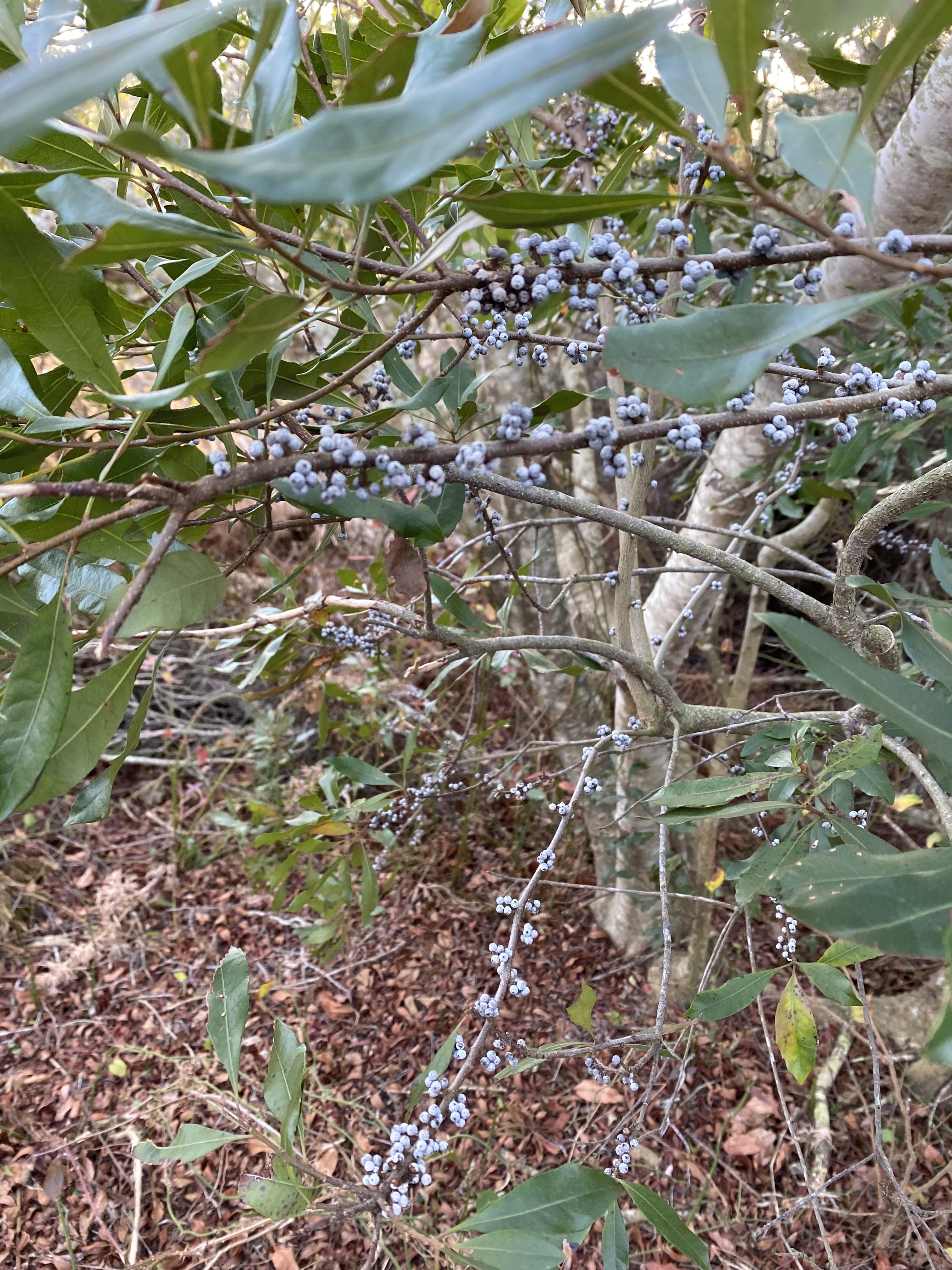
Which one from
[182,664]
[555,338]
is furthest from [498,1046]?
[182,664]

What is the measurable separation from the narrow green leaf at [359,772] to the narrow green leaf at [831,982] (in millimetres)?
769

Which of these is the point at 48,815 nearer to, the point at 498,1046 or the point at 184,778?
the point at 184,778

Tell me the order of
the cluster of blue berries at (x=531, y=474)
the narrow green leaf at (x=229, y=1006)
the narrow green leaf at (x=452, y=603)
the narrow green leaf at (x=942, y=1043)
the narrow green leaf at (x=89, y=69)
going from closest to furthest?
the narrow green leaf at (x=89, y=69)
the narrow green leaf at (x=942, y=1043)
the cluster of blue berries at (x=531, y=474)
the narrow green leaf at (x=229, y=1006)
the narrow green leaf at (x=452, y=603)

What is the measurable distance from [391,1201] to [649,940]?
4.44 ft

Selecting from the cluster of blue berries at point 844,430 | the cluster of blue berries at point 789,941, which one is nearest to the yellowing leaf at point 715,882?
the cluster of blue berries at point 789,941

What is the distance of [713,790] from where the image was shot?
2.31 feet

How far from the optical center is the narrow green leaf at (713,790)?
68cm

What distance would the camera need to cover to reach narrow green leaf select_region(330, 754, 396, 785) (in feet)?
4.46

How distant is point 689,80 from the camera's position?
1.24ft

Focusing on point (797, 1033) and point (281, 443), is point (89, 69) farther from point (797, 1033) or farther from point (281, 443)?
point (797, 1033)

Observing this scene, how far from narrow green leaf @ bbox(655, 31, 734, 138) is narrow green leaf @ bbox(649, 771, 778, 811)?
0.53 metres

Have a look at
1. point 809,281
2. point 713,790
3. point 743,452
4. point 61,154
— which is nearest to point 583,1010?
point 713,790

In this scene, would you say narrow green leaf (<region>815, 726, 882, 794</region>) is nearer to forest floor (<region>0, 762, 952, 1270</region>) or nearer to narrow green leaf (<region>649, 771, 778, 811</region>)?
narrow green leaf (<region>649, 771, 778, 811</region>)

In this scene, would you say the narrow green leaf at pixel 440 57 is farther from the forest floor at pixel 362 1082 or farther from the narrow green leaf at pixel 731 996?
the forest floor at pixel 362 1082
